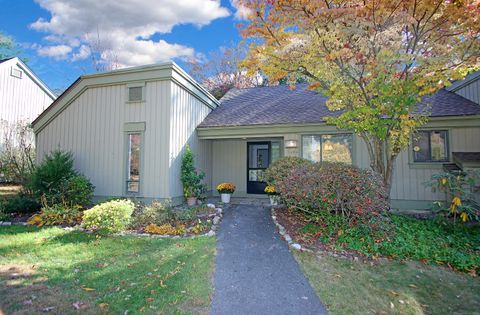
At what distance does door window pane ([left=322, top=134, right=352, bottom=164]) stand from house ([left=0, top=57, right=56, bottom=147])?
16.8 m

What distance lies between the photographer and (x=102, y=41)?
850 inches

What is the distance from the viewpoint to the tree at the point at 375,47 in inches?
219

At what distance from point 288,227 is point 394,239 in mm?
2246

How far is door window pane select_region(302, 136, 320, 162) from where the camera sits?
30.6 ft

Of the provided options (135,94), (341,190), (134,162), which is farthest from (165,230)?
(135,94)

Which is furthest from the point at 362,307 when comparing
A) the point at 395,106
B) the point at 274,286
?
the point at 395,106

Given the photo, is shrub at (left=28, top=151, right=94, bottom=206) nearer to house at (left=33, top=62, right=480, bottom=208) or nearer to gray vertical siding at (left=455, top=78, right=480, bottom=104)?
house at (left=33, top=62, right=480, bottom=208)

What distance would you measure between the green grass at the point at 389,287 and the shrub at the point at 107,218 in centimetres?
405

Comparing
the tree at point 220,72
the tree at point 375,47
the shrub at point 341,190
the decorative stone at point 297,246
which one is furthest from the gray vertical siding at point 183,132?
the tree at point 220,72

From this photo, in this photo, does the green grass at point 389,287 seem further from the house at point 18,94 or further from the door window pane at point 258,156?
the house at point 18,94

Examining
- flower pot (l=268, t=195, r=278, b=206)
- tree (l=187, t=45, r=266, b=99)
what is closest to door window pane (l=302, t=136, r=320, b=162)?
flower pot (l=268, t=195, r=278, b=206)

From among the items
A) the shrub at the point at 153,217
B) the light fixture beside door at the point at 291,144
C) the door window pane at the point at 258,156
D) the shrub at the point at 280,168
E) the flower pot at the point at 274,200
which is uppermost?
the light fixture beside door at the point at 291,144

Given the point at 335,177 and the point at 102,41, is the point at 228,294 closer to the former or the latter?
the point at 335,177

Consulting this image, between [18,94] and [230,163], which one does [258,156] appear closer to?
[230,163]
